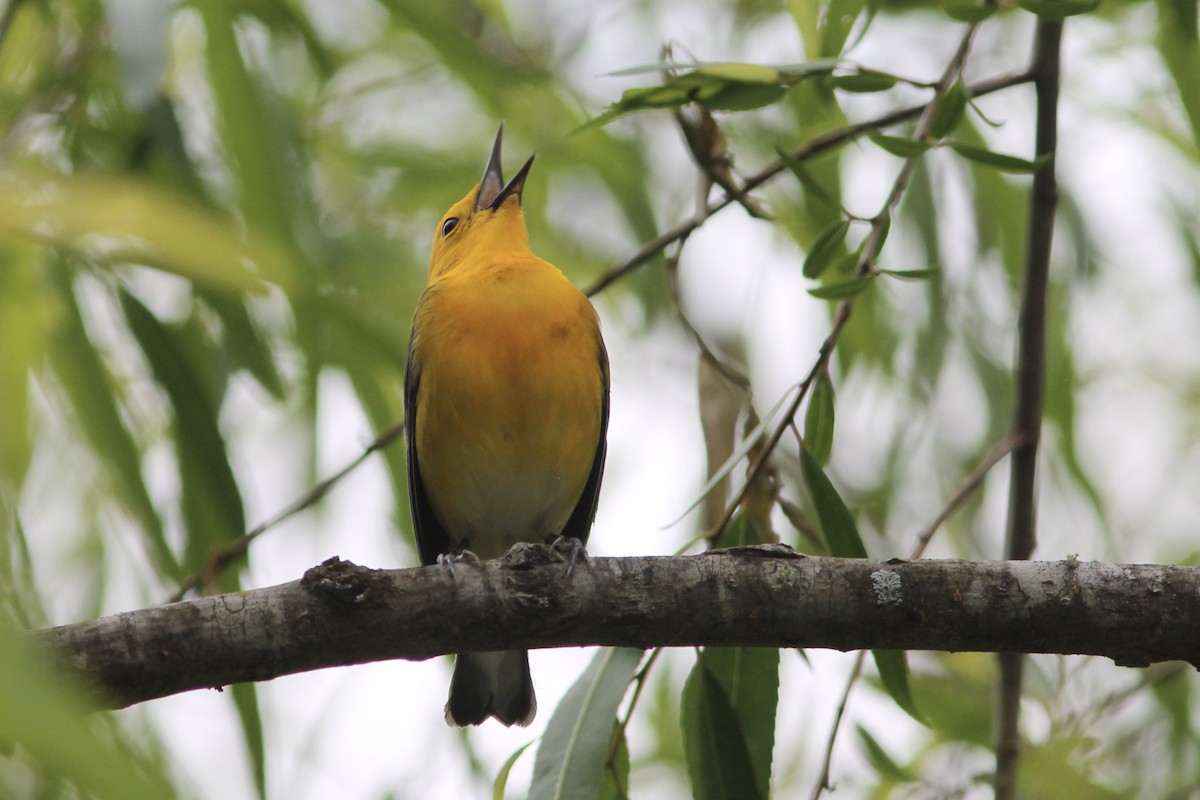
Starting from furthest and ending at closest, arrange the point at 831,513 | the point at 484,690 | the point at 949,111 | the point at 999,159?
the point at 484,690
the point at 831,513
the point at 949,111
the point at 999,159

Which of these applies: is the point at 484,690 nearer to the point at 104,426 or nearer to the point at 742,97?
the point at 104,426

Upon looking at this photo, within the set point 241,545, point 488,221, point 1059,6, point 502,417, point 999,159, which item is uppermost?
point 488,221

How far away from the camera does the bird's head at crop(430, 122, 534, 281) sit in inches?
209

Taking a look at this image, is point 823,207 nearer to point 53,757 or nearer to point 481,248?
point 481,248

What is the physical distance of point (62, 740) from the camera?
100 cm

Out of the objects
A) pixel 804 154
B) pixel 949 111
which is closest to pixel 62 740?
pixel 949 111

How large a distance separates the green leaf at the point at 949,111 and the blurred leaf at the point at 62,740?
95.2 inches

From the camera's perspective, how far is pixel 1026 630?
8.68 feet

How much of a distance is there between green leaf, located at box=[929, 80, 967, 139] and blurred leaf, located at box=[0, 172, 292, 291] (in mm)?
1619

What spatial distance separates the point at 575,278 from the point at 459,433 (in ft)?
5.34

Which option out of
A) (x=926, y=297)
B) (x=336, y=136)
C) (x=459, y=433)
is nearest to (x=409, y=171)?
(x=336, y=136)

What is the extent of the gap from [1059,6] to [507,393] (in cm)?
246

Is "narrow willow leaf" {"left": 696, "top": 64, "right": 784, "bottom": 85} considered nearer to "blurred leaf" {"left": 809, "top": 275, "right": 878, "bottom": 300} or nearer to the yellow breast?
"blurred leaf" {"left": 809, "top": 275, "right": 878, "bottom": 300}

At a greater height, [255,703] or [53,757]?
[255,703]
